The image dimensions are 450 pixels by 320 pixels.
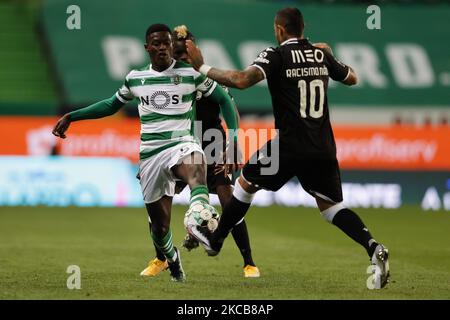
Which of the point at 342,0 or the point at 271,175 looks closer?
the point at 271,175

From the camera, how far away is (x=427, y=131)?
21891 millimetres

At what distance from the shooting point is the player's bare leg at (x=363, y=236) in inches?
333

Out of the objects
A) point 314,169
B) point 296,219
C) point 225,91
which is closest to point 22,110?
point 296,219

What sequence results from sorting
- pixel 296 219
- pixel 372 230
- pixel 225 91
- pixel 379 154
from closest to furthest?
pixel 225 91 < pixel 372 230 < pixel 296 219 < pixel 379 154

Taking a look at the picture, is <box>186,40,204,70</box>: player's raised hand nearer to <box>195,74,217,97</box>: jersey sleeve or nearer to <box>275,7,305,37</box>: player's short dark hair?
<box>195,74,217,97</box>: jersey sleeve

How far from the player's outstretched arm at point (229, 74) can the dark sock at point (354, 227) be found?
1471 mm

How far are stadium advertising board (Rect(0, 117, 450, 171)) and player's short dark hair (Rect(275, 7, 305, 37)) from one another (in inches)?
437

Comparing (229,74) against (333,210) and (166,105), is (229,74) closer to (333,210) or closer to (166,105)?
(166,105)

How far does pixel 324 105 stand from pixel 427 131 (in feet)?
44.6

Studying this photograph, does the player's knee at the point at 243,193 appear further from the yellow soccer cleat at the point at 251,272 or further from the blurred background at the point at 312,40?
the blurred background at the point at 312,40

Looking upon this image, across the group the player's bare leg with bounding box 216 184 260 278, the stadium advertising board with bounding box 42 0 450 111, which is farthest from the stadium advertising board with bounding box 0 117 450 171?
the player's bare leg with bounding box 216 184 260 278

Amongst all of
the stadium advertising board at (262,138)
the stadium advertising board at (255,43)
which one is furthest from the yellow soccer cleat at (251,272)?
the stadium advertising board at (255,43)

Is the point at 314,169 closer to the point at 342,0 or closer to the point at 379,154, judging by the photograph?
the point at 379,154

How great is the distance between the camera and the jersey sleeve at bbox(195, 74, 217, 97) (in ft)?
30.7
